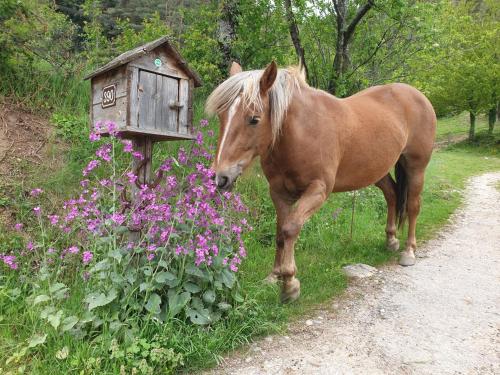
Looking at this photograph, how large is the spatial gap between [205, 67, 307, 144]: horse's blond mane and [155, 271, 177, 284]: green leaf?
4.12 feet

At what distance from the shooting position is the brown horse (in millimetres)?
2809

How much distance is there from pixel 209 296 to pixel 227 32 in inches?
181

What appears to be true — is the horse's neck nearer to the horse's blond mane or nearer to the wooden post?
the horse's blond mane

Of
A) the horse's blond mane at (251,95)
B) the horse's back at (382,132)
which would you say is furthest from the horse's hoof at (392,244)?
the horse's blond mane at (251,95)

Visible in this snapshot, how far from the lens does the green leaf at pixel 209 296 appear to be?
2.68 metres

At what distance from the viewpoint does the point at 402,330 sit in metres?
3.06

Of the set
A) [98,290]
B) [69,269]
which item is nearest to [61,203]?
[69,269]

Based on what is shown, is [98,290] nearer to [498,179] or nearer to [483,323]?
[483,323]

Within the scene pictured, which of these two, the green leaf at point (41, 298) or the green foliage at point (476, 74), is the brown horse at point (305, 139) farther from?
the green foliage at point (476, 74)

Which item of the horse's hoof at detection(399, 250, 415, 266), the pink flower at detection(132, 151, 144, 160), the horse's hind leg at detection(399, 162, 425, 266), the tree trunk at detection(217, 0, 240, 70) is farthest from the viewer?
the tree trunk at detection(217, 0, 240, 70)

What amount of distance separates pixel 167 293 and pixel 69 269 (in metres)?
1.04

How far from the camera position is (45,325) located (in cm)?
238

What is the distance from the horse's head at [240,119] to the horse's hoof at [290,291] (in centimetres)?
114

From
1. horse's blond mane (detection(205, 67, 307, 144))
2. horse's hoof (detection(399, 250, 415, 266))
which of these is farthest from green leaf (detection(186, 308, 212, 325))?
horse's hoof (detection(399, 250, 415, 266))
